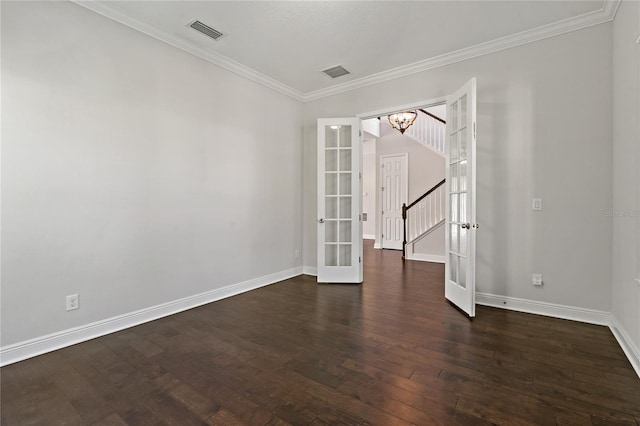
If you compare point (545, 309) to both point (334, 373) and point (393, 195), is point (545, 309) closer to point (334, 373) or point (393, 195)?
point (334, 373)

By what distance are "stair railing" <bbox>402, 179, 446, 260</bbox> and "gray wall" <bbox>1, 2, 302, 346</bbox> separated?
402cm

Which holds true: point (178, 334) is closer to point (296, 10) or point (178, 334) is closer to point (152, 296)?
point (152, 296)

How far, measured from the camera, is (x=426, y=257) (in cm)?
631

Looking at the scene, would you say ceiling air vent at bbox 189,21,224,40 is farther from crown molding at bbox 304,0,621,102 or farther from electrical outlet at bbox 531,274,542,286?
electrical outlet at bbox 531,274,542,286

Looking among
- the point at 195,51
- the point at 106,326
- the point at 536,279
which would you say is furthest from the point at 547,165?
the point at 106,326

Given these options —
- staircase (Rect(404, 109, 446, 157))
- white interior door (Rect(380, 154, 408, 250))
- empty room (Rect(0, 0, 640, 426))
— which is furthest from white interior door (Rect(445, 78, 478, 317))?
white interior door (Rect(380, 154, 408, 250))

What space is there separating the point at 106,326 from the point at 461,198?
3693 mm

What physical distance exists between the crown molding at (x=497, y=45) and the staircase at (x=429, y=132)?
9.88ft

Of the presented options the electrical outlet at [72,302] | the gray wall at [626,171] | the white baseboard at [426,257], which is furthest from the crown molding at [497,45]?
the electrical outlet at [72,302]

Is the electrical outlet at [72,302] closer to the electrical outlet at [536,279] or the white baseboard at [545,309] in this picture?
the white baseboard at [545,309]

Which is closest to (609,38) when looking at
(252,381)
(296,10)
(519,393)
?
(296,10)

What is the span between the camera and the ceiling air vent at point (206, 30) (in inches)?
115

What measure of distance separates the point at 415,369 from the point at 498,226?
2.03m

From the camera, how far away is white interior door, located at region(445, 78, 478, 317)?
2969mm
